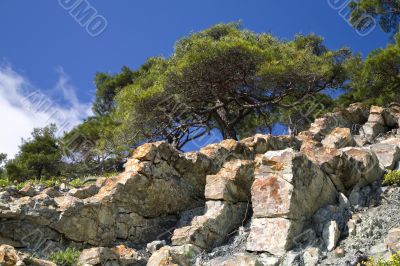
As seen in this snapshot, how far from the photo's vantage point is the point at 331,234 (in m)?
10.5

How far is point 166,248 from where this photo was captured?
9984 millimetres

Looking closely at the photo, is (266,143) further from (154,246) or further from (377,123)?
(377,123)

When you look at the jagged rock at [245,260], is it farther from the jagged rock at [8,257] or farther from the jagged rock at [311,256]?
the jagged rock at [8,257]

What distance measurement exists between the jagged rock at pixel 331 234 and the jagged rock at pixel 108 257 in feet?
14.3

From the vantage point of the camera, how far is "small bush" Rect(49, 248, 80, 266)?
10125 millimetres

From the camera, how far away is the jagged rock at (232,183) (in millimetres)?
12609

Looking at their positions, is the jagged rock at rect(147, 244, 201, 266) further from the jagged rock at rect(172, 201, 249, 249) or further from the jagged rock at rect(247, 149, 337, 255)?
the jagged rock at rect(247, 149, 337, 255)

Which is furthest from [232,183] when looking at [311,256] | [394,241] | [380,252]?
[394,241]

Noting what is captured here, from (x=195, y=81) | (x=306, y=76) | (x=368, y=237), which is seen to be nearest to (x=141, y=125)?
(x=195, y=81)

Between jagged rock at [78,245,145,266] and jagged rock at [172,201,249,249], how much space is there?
49.5 inches

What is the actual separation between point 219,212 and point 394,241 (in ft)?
15.0

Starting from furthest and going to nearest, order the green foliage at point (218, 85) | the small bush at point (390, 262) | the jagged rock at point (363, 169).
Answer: the green foliage at point (218, 85)
the jagged rock at point (363, 169)
the small bush at point (390, 262)

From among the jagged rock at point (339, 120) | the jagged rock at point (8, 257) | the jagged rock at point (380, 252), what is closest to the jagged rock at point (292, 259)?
the jagged rock at point (380, 252)

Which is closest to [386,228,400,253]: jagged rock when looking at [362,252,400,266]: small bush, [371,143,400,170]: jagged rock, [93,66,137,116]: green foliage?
[362,252,400,266]: small bush
